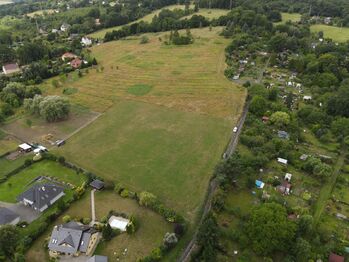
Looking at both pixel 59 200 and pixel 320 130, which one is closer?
pixel 59 200

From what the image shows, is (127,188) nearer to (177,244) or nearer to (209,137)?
(177,244)

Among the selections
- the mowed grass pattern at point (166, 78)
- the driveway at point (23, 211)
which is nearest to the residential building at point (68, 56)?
the mowed grass pattern at point (166, 78)

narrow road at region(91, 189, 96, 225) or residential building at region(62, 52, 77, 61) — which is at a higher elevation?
residential building at region(62, 52, 77, 61)

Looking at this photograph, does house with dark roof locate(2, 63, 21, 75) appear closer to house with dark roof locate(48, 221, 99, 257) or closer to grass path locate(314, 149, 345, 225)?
house with dark roof locate(48, 221, 99, 257)

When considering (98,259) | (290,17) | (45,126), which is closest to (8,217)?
(98,259)

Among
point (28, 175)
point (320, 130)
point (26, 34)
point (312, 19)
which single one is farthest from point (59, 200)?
point (312, 19)

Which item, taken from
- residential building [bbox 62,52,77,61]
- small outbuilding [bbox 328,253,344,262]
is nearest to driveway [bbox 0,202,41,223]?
small outbuilding [bbox 328,253,344,262]
